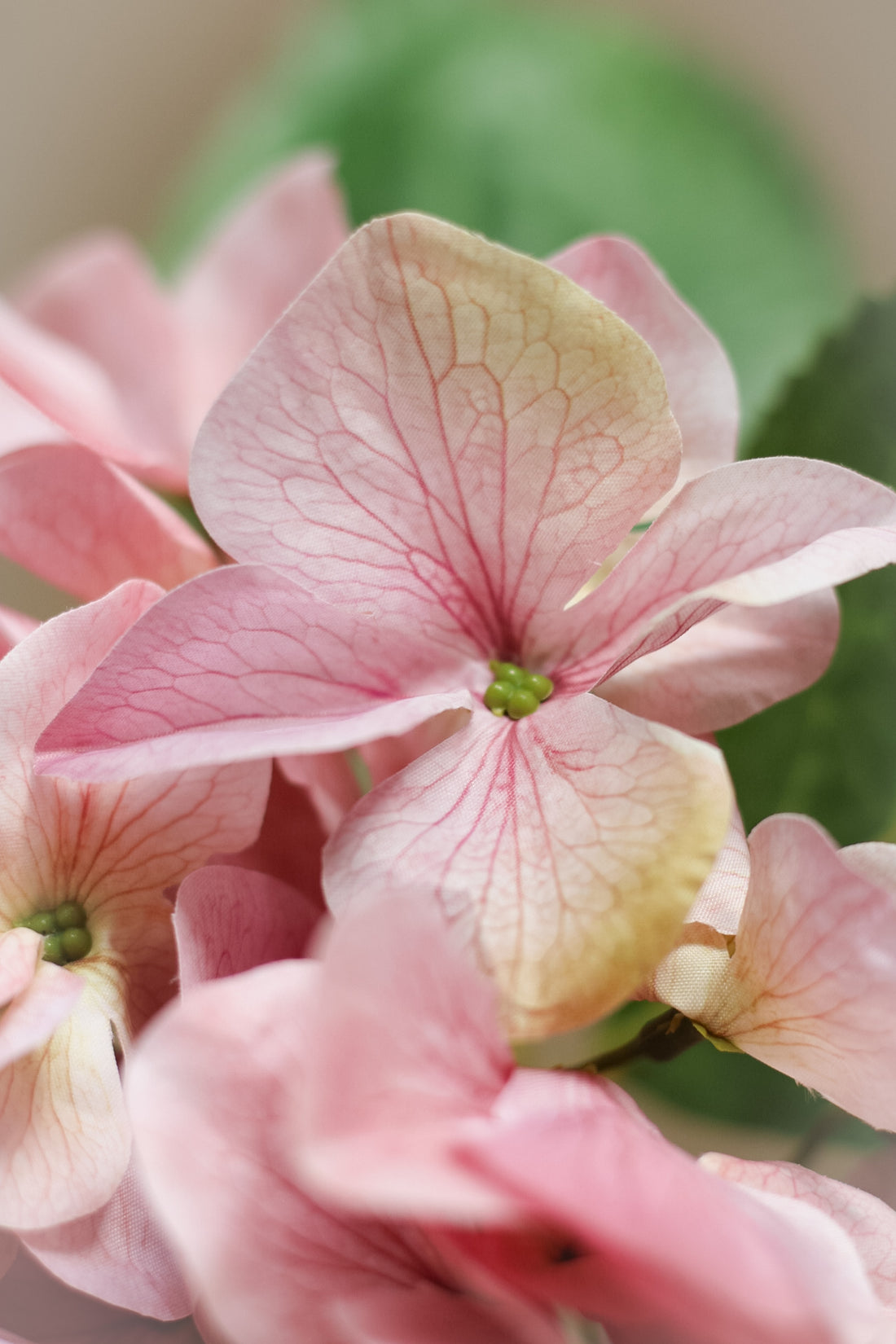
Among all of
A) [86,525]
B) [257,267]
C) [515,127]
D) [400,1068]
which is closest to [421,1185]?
[400,1068]

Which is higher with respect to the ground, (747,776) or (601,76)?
(601,76)

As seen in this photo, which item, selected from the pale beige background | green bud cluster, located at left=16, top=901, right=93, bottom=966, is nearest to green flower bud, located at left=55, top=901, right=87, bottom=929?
green bud cluster, located at left=16, top=901, right=93, bottom=966

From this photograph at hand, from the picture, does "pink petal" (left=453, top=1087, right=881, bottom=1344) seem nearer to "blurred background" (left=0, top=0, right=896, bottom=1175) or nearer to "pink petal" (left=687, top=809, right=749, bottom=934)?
"pink petal" (left=687, top=809, right=749, bottom=934)

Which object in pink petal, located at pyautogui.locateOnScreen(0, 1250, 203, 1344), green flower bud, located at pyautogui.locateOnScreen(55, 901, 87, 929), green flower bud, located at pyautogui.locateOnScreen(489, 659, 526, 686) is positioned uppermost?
green flower bud, located at pyautogui.locateOnScreen(489, 659, 526, 686)

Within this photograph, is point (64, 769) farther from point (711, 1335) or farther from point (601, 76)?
point (601, 76)

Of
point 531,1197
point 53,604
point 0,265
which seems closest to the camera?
point 531,1197

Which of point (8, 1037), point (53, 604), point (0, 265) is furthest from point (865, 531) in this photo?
point (0, 265)

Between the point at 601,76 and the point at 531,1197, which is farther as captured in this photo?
the point at 601,76

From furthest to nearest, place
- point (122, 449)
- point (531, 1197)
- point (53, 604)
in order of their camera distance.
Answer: point (53, 604)
point (122, 449)
point (531, 1197)
